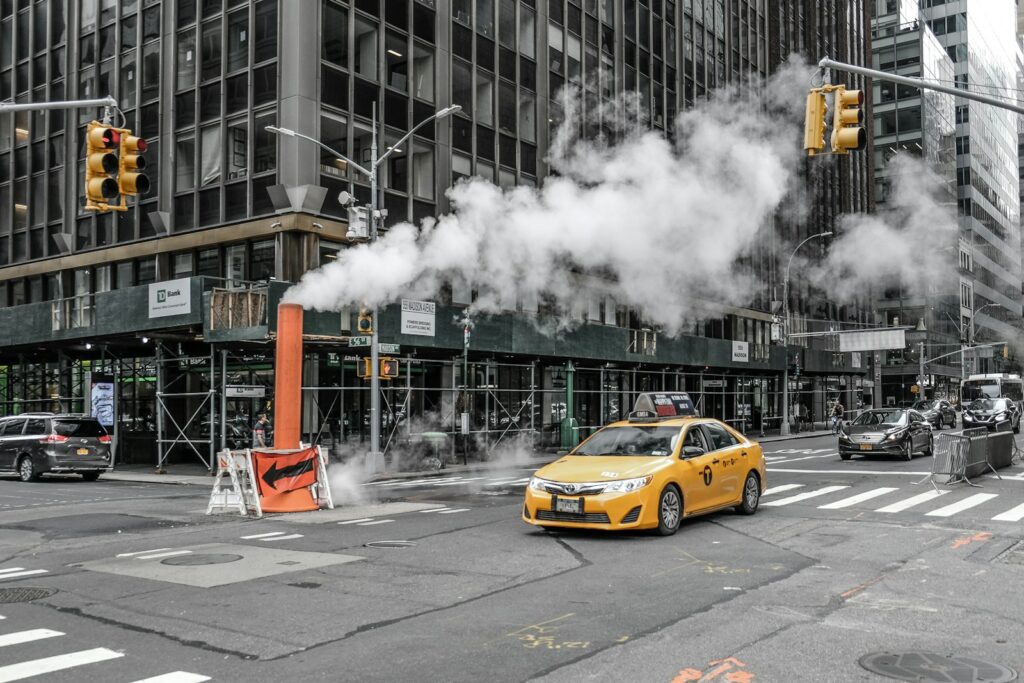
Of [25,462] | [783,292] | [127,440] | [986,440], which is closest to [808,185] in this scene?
[783,292]

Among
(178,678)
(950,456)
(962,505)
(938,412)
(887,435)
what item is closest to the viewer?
(178,678)

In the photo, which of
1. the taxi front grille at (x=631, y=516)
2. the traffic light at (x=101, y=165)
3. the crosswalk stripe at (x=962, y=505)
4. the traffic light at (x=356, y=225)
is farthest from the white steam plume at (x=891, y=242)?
the traffic light at (x=101, y=165)

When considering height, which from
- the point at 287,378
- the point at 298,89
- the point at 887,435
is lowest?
the point at 887,435

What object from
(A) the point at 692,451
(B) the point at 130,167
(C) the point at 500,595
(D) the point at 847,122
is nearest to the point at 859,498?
(A) the point at 692,451

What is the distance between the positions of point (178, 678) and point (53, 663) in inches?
39.5

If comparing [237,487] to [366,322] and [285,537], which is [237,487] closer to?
[285,537]

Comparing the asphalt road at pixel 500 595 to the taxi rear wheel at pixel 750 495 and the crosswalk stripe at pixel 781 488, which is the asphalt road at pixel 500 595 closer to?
the taxi rear wheel at pixel 750 495

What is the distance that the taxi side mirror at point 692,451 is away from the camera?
1172 cm

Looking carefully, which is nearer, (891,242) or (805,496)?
(805,496)

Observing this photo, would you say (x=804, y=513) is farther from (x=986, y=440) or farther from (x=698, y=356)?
(x=698, y=356)

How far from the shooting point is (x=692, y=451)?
467 inches

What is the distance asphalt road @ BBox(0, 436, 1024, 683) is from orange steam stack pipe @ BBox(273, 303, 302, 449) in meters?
1.58

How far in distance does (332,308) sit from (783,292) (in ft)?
95.2

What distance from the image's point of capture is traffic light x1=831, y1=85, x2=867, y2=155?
12.0 metres
